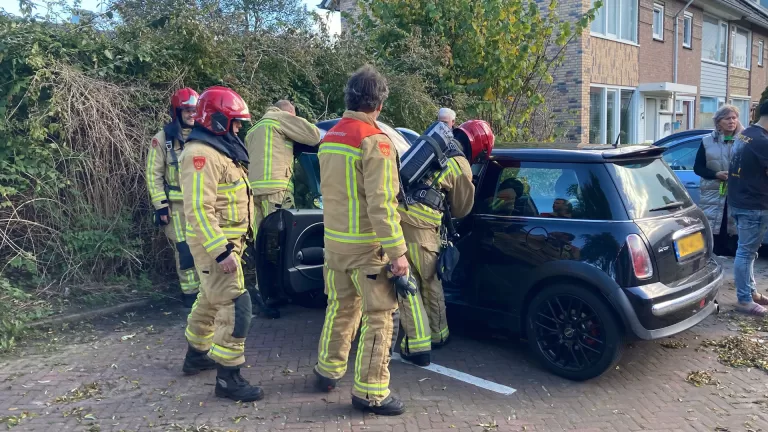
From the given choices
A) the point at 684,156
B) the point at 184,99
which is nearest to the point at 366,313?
the point at 184,99

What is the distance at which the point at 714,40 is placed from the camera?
76.9ft

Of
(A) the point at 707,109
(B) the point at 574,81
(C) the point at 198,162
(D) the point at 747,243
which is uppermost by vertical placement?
(A) the point at 707,109

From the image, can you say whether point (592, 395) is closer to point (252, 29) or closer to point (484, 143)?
point (484, 143)

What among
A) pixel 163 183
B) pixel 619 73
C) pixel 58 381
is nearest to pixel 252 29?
pixel 163 183

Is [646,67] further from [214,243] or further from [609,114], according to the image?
[214,243]

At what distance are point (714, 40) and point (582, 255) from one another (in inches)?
908

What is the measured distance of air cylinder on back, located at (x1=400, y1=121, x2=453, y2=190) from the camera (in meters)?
4.31

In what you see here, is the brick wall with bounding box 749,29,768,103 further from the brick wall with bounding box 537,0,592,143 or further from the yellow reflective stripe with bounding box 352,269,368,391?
the yellow reflective stripe with bounding box 352,269,368,391

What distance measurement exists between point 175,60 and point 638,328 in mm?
5683

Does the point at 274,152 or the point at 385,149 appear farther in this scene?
the point at 274,152

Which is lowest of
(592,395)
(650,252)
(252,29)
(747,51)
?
(592,395)

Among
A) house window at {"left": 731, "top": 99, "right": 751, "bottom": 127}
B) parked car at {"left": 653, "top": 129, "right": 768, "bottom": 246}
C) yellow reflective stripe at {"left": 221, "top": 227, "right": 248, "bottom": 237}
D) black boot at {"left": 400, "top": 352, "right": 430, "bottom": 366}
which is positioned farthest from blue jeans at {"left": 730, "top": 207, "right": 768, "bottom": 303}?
house window at {"left": 731, "top": 99, "right": 751, "bottom": 127}

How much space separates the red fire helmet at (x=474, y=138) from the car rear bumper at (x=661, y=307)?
4.71 feet

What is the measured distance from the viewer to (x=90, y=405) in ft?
13.4
